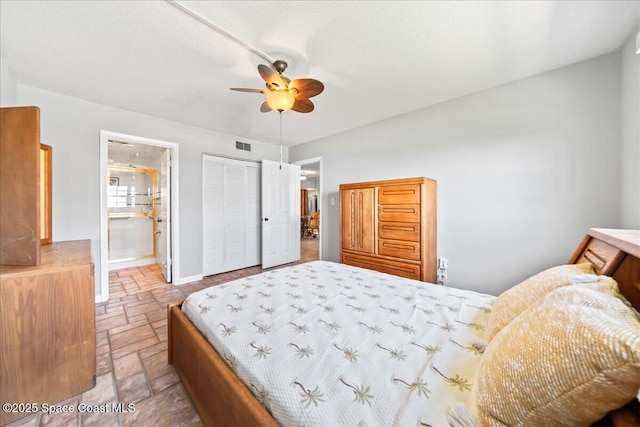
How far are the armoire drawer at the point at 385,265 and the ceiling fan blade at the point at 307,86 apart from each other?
2.13m

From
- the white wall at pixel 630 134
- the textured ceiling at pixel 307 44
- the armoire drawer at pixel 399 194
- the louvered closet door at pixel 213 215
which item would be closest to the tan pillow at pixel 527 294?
the white wall at pixel 630 134

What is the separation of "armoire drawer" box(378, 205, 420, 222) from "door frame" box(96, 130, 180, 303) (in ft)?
10.1

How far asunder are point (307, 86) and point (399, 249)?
2.07 m

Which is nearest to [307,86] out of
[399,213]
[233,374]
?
[399,213]

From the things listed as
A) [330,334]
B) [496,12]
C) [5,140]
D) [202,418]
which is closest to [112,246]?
[5,140]

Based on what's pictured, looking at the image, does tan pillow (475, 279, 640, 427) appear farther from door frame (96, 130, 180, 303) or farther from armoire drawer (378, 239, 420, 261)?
door frame (96, 130, 180, 303)

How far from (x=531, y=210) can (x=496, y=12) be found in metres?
1.86

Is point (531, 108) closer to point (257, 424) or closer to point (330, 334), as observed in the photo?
point (330, 334)

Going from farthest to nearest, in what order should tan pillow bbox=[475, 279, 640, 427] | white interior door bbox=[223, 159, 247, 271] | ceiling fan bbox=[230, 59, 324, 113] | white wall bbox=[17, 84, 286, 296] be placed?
white interior door bbox=[223, 159, 247, 271] → white wall bbox=[17, 84, 286, 296] → ceiling fan bbox=[230, 59, 324, 113] → tan pillow bbox=[475, 279, 640, 427]

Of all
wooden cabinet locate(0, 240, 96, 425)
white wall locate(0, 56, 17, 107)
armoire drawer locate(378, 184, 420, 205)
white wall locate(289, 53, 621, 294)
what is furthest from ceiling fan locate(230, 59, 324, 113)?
white wall locate(0, 56, 17, 107)

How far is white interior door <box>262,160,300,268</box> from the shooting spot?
14.1 feet

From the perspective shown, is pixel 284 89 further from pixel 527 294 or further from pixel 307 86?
pixel 527 294

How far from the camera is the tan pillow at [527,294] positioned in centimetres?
102

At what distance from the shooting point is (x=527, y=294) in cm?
108
